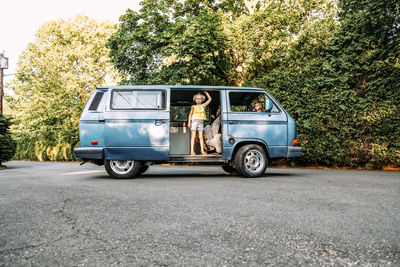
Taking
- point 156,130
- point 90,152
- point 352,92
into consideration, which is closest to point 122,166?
point 90,152

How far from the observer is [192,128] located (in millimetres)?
7570

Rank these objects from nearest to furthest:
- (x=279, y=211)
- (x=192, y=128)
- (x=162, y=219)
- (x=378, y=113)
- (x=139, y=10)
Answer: (x=162, y=219)
(x=279, y=211)
(x=192, y=128)
(x=378, y=113)
(x=139, y=10)

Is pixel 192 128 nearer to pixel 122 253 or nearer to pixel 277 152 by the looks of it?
pixel 277 152

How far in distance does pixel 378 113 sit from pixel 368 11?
3.03 m

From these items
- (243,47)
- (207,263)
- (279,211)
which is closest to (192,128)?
Answer: (279,211)

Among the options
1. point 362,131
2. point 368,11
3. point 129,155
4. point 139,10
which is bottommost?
point 129,155

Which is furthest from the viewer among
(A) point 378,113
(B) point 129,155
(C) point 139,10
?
(C) point 139,10

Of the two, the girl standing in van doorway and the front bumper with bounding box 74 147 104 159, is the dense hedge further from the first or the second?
the front bumper with bounding box 74 147 104 159

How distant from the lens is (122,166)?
721 centimetres

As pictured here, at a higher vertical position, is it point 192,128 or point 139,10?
point 139,10

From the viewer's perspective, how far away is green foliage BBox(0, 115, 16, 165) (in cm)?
1395

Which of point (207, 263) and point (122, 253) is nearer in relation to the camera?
point (207, 263)

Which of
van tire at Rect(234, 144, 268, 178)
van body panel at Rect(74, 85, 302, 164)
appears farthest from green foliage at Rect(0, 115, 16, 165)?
van tire at Rect(234, 144, 268, 178)

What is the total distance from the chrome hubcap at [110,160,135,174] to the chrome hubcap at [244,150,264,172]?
2.70 meters
